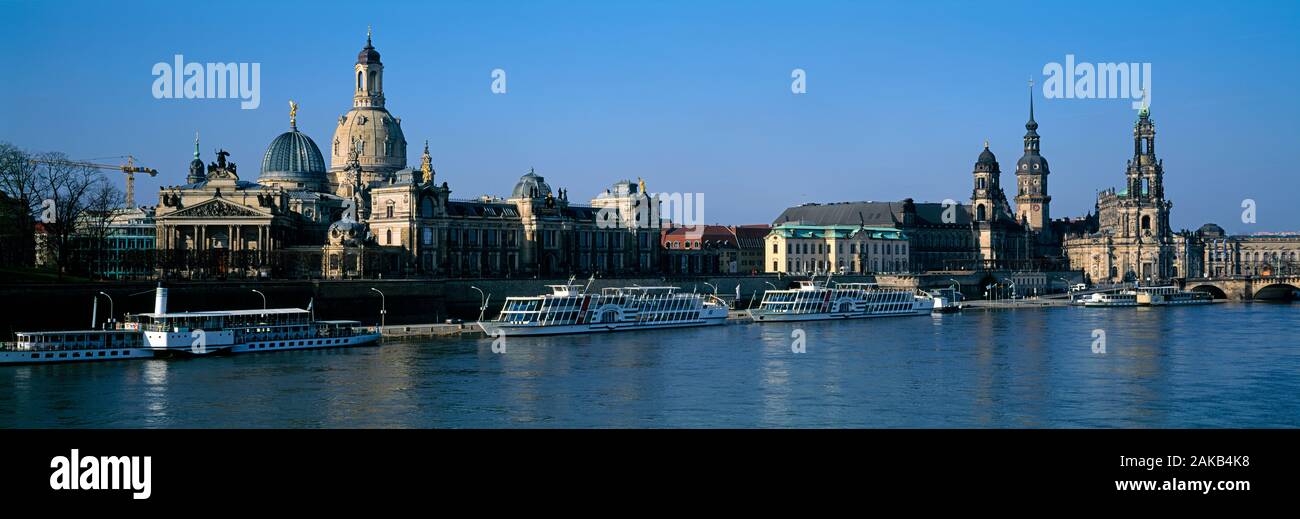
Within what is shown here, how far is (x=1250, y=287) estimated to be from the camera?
144 meters

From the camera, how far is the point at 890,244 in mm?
162250

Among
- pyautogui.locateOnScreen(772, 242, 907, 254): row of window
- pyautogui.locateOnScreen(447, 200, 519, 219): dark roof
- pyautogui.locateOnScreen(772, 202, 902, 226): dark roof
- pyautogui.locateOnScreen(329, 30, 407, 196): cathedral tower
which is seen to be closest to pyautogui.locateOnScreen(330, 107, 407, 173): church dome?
pyautogui.locateOnScreen(329, 30, 407, 196): cathedral tower

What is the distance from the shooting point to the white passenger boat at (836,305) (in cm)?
9831

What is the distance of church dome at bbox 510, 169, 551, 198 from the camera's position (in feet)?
409

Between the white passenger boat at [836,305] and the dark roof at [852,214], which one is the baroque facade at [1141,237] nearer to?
the dark roof at [852,214]

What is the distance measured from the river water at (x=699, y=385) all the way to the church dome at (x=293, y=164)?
195ft

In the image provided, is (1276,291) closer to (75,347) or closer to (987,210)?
(987,210)

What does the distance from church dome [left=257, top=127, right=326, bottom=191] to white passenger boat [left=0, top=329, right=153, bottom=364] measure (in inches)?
2621

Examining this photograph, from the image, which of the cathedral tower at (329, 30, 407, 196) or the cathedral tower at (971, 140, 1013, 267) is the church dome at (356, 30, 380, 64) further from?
the cathedral tower at (971, 140, 1013, 267)
